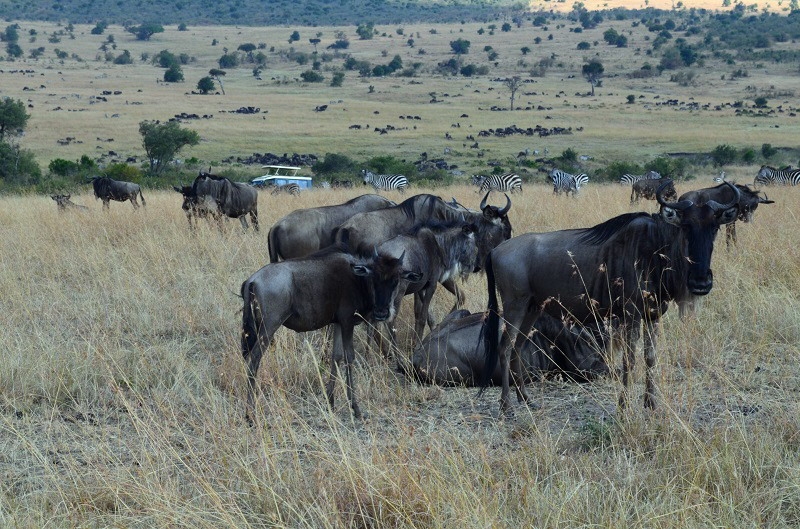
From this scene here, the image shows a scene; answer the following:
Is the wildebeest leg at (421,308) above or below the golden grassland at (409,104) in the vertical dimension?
above

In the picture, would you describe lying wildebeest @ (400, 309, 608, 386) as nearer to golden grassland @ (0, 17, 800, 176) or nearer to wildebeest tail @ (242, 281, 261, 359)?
wildebeest tail @ (242, 281, 261, 359)

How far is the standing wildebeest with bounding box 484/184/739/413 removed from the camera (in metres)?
5.07

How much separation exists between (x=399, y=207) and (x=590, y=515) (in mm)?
4327

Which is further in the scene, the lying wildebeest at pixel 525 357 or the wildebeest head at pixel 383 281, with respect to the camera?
the lying wildebeest at pixel 525 357

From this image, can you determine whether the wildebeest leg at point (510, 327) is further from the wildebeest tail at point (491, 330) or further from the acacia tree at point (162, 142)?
the acacia tree at point (162, 142)

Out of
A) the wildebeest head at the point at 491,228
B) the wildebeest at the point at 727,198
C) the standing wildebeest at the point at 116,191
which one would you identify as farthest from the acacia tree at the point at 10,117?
the wildebeest head at the point at 491,228

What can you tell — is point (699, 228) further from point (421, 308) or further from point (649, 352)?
point (421, 308)

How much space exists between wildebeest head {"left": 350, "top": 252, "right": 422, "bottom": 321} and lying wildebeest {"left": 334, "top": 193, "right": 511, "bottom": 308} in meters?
1.68

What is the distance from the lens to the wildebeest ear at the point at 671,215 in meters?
5.08

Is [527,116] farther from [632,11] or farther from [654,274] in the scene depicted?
[632,11]

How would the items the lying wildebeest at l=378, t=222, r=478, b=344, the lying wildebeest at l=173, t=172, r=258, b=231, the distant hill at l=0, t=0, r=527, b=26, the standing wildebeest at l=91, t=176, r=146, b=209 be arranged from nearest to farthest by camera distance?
the lying wildebeest at l=378, t=222, r=478, b=344 → the lying wildebeest at l=173, t=172, r=258, b=231 → the standing wildebeest at l=91, t=176, r=146, b=209 → the distant hill at l=0, t=0, r=527, b=26

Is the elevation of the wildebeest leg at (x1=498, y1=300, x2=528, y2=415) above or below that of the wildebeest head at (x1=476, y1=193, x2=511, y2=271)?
below

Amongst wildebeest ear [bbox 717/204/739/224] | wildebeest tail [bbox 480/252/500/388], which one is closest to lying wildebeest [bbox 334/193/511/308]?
wildebeest tail [bbox 480/252/500/388]

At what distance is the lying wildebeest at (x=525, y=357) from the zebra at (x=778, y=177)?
1679cm
